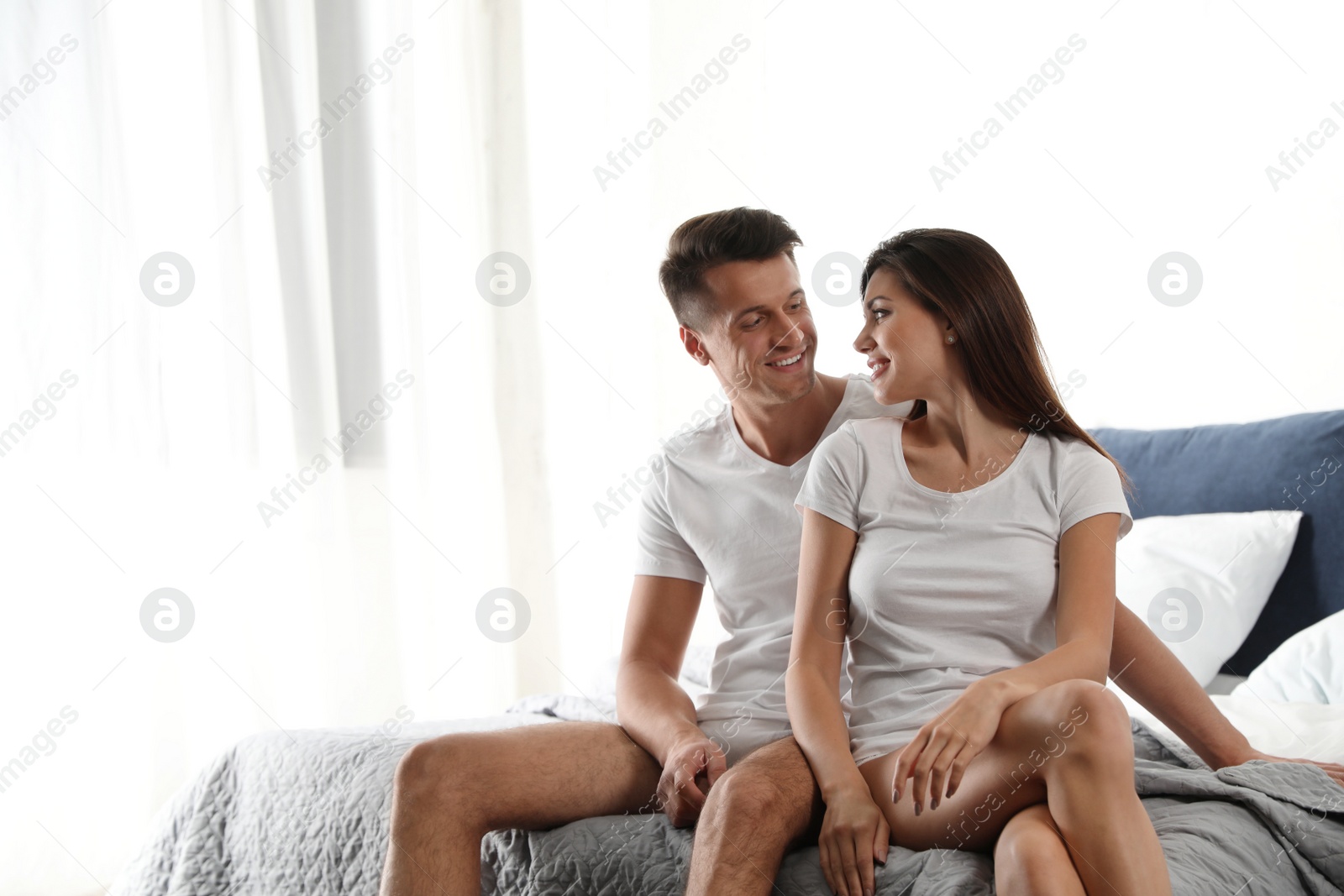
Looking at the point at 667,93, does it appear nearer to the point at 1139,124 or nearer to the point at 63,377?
the point at 1139,124

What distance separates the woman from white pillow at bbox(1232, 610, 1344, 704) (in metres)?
0.64

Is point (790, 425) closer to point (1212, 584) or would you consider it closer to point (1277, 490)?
point (1212, 584)

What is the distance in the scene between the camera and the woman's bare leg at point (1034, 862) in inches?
34.1

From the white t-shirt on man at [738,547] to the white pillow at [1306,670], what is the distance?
775 mm

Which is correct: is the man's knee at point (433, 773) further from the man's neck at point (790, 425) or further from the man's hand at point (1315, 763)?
the man's hand at point (1315, 763)

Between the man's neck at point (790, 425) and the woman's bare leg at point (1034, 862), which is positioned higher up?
the man's neck at point (790, 425)

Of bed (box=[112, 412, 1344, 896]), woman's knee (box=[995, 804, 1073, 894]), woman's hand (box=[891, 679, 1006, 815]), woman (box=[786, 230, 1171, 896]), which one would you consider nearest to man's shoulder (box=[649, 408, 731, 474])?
woman (box=[786, 230, 1171, 896])

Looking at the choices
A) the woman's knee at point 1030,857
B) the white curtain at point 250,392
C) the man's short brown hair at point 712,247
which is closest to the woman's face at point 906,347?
the man's short brown hair at point 712,247

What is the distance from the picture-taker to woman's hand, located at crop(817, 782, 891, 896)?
101 cm

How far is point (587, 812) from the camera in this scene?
1259 mm

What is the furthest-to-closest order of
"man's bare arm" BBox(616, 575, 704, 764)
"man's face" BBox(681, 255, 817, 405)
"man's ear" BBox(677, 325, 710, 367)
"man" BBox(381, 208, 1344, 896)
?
"man's ear" BBox(677, 325, 710, 367) → "man's face" BBox(681, 255, 817, 405) → "man's bare arm" BBox(616, 575, 704, 764) → "man" BBox(381, 208, 1344, 896)

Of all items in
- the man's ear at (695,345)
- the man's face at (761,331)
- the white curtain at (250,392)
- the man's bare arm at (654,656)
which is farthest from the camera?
the white curtain at (250,392)

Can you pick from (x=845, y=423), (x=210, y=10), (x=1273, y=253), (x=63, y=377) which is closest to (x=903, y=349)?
(x=845, y=423)

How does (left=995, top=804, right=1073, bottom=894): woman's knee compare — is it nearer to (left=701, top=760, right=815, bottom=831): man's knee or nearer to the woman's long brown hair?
(left=701, top=760, right=815, bottom=831): man's knee
